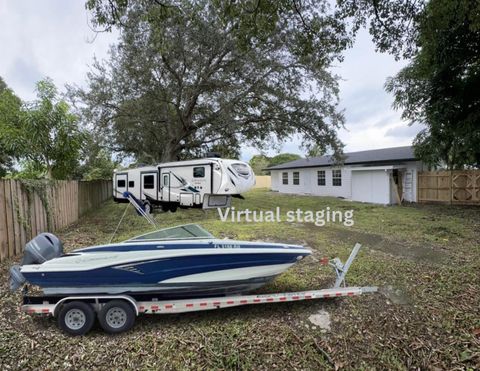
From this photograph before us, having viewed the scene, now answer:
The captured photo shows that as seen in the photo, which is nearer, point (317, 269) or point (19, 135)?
point (317, 269)

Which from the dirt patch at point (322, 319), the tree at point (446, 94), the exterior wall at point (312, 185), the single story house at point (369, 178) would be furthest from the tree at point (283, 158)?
the dirt patch at point (322, 319)

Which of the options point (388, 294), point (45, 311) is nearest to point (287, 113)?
point (388, 294)

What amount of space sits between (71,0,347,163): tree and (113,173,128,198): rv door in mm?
3060

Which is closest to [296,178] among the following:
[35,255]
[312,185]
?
[312,185]

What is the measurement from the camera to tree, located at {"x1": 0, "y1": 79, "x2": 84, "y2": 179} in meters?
6.93

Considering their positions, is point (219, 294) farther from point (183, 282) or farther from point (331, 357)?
point (331, 357)

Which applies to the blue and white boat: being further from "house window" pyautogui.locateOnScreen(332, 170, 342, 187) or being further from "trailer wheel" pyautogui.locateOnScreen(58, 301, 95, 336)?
"house window" pyautogui.locateOnScreen(332, 170, 342, 187)

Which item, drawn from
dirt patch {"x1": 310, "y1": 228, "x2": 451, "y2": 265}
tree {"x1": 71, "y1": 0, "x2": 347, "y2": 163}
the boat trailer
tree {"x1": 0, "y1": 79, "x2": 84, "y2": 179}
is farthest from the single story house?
the boat trailer

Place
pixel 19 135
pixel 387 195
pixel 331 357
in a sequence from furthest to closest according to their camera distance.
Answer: pixel 387 195, pixel 19 135, pixel 331 357

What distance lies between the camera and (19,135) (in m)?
7.01

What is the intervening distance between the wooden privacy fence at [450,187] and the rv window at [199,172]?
38.6ft

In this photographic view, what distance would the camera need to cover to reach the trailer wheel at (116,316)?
2693mm

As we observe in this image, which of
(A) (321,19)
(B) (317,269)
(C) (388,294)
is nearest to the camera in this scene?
(C) (388,294)

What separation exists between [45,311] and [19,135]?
20.7ft
